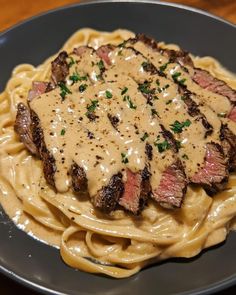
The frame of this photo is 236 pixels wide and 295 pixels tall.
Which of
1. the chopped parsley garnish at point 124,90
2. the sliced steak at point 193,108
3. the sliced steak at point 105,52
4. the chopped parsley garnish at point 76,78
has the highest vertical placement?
the sliced steak at point 105,52

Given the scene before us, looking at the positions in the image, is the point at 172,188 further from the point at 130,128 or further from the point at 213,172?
the point at 130,128

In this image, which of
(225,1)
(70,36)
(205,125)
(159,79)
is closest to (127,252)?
(205,125)

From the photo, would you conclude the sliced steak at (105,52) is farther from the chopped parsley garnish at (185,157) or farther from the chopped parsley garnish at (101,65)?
the chopped parsley garnish at (185,157)

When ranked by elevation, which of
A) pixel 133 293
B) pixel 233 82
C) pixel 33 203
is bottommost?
pixel 133 293

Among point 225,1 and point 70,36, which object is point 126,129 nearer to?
point 70,36

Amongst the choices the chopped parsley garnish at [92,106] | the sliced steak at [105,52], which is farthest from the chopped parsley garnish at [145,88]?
the sliced steak at [105,52]

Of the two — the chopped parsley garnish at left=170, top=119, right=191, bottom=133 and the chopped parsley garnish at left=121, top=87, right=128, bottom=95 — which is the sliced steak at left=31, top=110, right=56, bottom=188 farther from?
the chopped parsley garnish at left=170, top=119, right=191, bottom=133

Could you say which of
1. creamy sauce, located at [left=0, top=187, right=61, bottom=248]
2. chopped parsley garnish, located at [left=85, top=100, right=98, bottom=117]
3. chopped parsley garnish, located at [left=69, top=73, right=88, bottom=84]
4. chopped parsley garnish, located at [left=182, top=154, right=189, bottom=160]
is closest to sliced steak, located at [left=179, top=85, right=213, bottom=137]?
chopped parsley garnish, located at [left=182, top=154, right=189, bottom=160]
